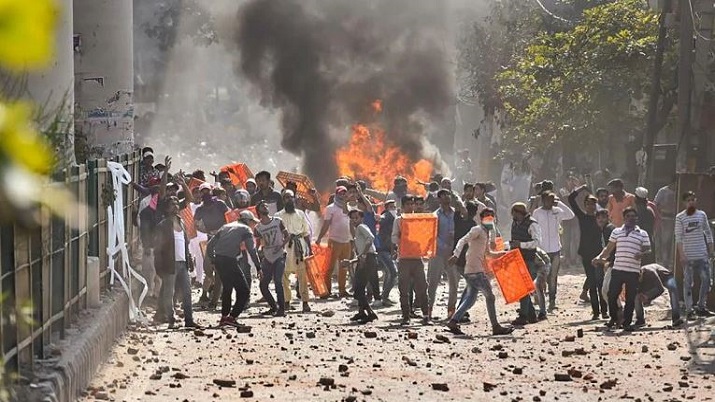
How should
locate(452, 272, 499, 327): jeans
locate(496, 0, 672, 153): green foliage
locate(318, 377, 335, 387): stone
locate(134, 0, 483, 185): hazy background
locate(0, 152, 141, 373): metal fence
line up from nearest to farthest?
1. locate(0, 152, 141, 373): metal fence
2. locate(318, 377, 335, 387): stone
3. locate(452, 272, 499, 327): jeans
4. locate(496, 0, 672, 153): green foliage
5. locate(134, 0, 483, 185): hazy background

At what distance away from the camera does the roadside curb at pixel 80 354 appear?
7.29 metres

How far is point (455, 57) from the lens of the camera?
145 ft

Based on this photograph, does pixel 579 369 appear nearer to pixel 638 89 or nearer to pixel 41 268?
pixel 41 268

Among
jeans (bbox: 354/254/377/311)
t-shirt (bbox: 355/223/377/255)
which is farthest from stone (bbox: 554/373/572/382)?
t-shirt (bbox: 355/223/377/255)

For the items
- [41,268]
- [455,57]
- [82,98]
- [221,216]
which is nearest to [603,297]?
[221,216]

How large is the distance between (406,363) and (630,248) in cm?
373

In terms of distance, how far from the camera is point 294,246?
1764 centimetres

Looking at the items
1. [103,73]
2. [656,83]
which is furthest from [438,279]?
[656,83]

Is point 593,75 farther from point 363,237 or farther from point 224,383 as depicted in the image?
point 224,383

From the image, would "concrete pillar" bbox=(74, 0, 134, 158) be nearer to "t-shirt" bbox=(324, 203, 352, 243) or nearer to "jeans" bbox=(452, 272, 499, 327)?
"t-shirt" bbox=(324, 203, 352, 243)

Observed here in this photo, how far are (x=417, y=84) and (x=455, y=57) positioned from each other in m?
6.33

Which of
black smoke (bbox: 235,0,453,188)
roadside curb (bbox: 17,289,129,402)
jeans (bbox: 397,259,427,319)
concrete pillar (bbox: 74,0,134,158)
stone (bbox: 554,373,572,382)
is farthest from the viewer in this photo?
black smoke (bbox: 235,0,453,188)

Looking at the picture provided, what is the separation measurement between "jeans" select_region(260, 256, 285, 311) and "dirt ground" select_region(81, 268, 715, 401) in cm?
41

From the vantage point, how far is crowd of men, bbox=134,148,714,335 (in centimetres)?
1448
